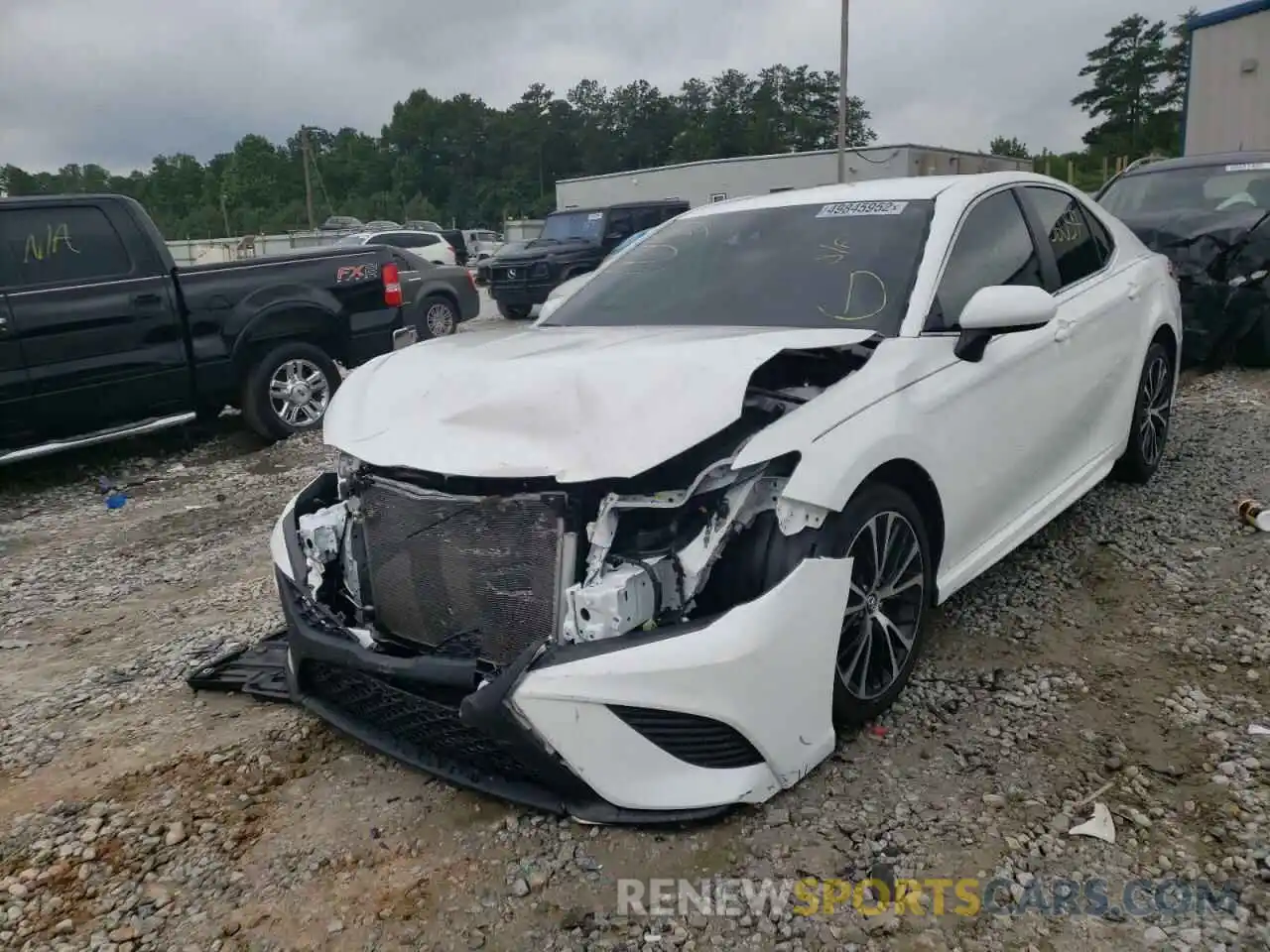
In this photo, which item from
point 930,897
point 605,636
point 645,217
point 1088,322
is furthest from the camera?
point 645,217

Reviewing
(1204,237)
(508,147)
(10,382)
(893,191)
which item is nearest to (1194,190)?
(1204,237)

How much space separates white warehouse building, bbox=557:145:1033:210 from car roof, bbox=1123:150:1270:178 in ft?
66.0

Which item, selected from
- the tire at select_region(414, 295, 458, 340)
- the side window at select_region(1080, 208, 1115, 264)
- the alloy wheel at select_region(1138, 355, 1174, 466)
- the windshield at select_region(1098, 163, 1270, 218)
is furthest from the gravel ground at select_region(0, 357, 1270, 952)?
the tire at select_region(414, 295, 458, 340)

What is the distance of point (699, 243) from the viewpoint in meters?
4.01

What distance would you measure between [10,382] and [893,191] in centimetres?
568

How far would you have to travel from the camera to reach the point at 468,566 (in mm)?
2633

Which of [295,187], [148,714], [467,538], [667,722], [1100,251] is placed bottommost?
[148,714]

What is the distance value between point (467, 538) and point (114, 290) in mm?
5384

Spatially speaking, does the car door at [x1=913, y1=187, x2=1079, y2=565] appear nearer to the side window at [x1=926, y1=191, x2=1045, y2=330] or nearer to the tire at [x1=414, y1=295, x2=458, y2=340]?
the side window at [x1=926, y1=191, x2=1045, y2=330]

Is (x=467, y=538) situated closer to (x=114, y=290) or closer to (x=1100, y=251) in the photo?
(x=1100, y=251)

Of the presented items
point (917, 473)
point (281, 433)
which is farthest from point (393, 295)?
point (917, 473)

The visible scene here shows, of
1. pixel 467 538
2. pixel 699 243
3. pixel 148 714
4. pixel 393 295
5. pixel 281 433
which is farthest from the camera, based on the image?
pixel 393 295

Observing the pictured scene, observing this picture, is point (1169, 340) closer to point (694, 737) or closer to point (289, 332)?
point (694, 737)

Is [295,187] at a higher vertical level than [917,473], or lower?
higher
